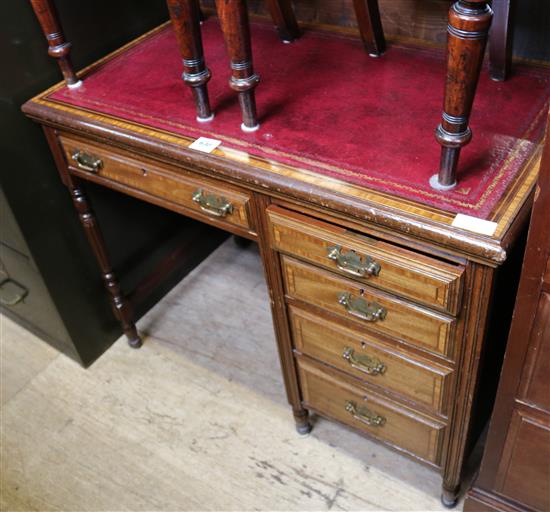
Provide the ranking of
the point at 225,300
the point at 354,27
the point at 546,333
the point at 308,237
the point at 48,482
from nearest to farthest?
the point at 546,333 → the point at 308,237 → the point at 354,27 → the point at 48,482 → the point at 225,300

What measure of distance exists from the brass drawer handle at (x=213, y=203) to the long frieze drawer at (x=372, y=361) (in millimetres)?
266

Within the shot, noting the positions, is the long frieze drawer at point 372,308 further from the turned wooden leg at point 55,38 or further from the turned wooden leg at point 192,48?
the turned wooden leg at point 55,38

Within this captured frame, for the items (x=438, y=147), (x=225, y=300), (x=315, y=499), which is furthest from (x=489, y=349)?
(x=225, y=300)

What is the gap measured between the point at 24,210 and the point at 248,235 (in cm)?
68

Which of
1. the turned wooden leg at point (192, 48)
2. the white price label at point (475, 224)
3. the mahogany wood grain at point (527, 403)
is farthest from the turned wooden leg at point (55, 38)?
the mahogany wood grain at point (527, 403)

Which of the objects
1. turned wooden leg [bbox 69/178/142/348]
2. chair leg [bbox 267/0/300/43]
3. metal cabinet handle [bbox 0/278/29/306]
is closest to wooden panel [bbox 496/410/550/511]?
chair leg [bbox 267/0/300/43]

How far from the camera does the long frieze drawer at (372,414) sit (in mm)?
1431

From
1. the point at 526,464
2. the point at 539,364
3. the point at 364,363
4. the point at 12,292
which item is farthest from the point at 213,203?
the point at 12,292

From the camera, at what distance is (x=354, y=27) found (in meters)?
1.62

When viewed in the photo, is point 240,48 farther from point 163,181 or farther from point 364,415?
point 364,415

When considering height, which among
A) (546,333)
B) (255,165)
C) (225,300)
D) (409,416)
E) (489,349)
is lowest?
(225,300)

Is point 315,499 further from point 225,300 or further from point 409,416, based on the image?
point 225,300

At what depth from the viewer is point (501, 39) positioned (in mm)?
1290

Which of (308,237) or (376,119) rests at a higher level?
(376,119)
